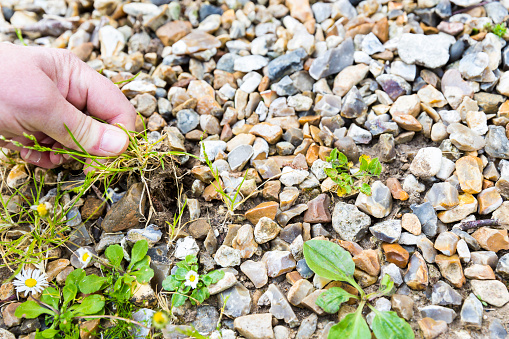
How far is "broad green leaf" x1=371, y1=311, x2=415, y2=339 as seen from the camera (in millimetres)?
1464

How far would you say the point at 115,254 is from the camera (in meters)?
1.77

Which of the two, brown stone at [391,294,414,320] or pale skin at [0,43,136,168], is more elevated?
pale skin at [0,43,136,168]

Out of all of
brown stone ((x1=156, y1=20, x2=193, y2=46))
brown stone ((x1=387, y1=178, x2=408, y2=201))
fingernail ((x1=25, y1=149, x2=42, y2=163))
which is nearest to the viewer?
brown stone ((x1=387, y1=178, x2=408, y2=201))

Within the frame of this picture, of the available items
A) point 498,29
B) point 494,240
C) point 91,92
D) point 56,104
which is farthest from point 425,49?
point 56,104

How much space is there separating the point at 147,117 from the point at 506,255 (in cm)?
211

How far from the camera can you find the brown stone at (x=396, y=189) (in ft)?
6.23

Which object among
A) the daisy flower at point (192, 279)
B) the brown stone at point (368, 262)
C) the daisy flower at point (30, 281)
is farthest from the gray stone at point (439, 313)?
the daisy flower at point (30, 281)

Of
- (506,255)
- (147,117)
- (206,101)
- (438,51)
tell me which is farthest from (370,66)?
(147,117)

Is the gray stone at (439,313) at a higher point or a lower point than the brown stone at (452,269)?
lower

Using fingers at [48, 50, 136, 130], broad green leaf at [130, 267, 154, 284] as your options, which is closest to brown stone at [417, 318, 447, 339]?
broad green leaf at [130, 267, 154, 284]

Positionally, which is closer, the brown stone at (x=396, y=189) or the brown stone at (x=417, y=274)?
the brown stone at (x=417, y=274)

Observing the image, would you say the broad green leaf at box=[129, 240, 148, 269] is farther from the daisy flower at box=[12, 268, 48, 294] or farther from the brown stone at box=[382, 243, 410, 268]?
the brown stone at box=[382, 243, 410, 268]

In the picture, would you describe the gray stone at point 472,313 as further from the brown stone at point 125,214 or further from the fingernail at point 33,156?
the fingernail at point 33,156

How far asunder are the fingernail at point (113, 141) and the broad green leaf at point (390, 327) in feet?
4.68
